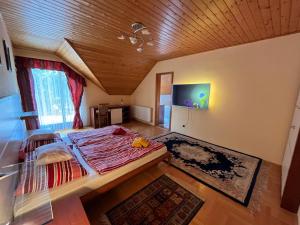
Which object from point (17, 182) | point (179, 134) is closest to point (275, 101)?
point (179, 134)

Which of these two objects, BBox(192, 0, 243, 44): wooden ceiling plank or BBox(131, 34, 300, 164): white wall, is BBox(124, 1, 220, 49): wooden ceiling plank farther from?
BBox(131, 34, 300, 164): white wall

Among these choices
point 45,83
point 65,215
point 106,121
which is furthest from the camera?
point 106,121

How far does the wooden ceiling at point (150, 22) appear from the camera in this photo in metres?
1.63

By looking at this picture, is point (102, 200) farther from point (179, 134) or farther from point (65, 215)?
point (179, 134)

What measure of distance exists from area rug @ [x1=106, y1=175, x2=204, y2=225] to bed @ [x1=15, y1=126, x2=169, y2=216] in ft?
0.97

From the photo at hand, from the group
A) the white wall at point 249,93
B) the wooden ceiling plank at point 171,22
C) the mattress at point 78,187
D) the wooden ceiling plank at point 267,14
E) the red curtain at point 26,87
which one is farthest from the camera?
the red curtain at point 26,87

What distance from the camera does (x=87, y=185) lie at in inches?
57.6

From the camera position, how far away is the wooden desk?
0.89 meters

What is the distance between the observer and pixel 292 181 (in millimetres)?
1579

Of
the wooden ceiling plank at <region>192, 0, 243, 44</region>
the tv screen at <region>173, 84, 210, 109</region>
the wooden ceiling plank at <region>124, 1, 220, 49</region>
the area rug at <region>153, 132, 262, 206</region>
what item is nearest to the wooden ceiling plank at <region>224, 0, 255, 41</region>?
the wooden ceiling plank at <region>192, 0, 243, 44</region>

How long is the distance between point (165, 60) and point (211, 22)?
248cm

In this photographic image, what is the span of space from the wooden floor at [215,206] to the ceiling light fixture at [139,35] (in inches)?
92.9

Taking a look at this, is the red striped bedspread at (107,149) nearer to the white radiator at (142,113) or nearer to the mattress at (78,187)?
the mattress at (78,187)

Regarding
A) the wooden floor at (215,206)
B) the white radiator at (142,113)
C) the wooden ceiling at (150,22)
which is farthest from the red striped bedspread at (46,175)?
the white radiator at (142,113)
